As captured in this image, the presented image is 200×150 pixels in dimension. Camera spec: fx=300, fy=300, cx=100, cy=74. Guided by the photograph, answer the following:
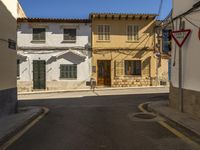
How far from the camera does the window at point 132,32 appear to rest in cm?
2786

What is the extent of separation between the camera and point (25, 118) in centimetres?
1043

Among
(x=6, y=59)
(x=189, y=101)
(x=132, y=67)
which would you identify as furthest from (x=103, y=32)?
(x=189, y=101)

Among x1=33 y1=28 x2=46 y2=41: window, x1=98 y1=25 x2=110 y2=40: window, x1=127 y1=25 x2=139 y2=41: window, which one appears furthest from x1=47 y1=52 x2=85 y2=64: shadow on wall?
x1=127 y1=25 x2=139 y2=41: window

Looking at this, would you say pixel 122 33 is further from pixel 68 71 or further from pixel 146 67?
pixel 68 71

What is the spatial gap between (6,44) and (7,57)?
0.49 meters

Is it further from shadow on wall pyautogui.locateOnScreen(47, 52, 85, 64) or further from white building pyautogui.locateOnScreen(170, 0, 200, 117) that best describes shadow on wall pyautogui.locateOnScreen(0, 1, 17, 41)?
shadow on wall pyautogui.locateOnScreen(47, 52, 85, 64)

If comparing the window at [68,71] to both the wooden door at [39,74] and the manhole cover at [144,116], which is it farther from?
the manhole cover at [144,116]

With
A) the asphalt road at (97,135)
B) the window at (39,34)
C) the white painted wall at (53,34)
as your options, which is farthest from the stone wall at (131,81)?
the asphalt road at (97,135)

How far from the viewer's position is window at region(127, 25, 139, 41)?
27859 millimetres

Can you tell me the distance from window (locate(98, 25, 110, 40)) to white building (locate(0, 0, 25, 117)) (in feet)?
52.0

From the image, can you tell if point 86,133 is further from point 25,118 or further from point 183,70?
point 183,70

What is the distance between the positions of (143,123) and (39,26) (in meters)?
19.5

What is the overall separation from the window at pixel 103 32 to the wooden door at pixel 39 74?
5.73 meters

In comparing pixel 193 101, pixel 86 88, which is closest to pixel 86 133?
pixel 193 101
